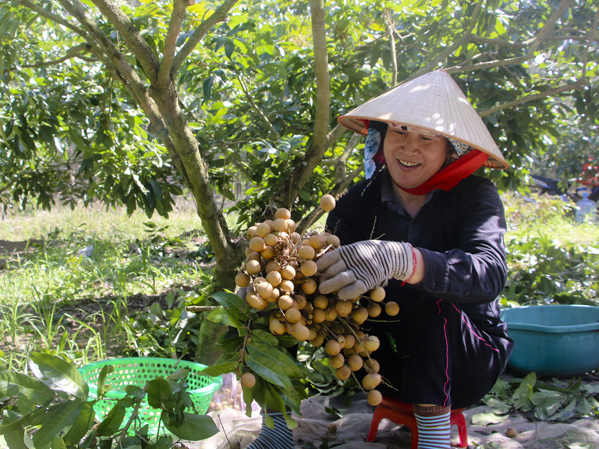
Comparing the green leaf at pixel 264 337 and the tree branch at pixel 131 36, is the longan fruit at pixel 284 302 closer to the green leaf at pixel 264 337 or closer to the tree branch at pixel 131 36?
the green leaf at pixel 264 337

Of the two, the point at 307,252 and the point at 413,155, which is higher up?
the point at 413,155

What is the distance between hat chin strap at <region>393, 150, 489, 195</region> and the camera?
1.54 meters

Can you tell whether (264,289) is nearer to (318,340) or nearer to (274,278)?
(274,278)

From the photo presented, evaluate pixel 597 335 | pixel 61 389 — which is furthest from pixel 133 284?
pixel 597 335

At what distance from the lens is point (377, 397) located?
53.3 inches

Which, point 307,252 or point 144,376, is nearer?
point 307,252

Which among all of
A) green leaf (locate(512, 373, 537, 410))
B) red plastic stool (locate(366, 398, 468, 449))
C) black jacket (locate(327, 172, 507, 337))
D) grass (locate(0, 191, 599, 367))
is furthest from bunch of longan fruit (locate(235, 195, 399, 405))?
grass (locate(0, 191, 599, 367))

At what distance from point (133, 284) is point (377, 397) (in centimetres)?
262

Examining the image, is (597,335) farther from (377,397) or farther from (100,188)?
(100,188)

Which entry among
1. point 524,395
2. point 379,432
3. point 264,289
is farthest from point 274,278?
point 524,395

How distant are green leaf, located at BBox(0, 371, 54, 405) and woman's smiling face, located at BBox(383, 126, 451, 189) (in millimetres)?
1201

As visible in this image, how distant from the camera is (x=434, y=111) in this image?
1466mm

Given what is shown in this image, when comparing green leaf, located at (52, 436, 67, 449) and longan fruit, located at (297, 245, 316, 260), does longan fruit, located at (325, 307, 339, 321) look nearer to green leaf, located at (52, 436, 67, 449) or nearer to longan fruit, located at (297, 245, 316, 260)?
longan fruit, located at (297, 245, 316, 260)

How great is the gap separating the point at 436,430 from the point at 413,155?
848mm
